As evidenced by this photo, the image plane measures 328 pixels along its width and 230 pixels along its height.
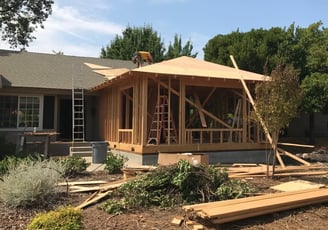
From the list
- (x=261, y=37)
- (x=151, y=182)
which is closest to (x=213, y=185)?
(x=151, y=182)

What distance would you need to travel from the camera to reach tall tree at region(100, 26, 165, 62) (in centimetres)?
3700

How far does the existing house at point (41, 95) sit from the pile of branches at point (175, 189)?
10.2 meters

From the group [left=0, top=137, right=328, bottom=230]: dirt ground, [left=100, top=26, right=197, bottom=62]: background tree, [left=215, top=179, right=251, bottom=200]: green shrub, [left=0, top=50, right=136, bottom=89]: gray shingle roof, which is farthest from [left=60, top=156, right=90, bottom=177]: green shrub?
[left=100, top=26, right=197, bottom=62]: background tree

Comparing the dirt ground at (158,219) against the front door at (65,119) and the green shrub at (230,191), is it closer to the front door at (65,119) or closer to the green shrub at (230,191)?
the green shrub at (230,191)

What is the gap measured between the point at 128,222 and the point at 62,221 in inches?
47.5

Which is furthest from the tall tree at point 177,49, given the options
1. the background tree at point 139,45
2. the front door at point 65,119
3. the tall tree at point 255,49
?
the front door at point 65,119

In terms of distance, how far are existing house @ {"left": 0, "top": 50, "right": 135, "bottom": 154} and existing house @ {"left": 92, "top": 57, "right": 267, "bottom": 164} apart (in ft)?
6.31

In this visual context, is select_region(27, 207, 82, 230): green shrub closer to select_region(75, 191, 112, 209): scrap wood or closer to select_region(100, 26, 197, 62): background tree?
select_region(75, 191, 112, 209): scrap wood

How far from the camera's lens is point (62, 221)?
482 centimetres

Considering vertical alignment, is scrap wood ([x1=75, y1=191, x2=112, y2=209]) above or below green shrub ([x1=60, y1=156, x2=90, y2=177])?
below

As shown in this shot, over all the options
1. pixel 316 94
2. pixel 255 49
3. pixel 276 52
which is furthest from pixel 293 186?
pixel 276 52

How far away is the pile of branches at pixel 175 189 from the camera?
6668mm

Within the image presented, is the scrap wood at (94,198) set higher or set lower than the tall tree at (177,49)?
lower

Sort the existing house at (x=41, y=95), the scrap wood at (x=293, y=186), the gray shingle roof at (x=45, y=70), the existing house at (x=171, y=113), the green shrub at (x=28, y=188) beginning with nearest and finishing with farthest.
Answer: the green shrub at (x=28, y=188) → the scrap wood at (x=293, y=186) → the existing house at (x=171, y=113) → the existing house at (x=41, y=95) → the gray shingle roof at (x=45, y=70)
